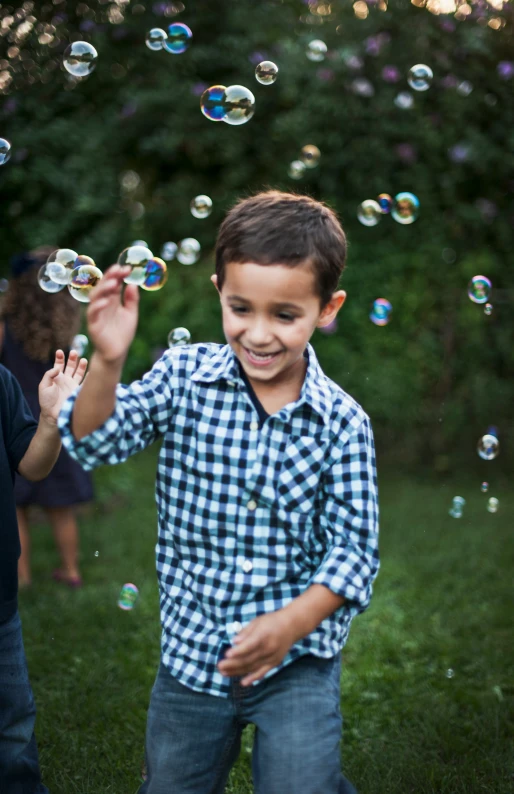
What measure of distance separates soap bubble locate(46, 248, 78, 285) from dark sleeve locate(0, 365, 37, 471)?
0.46m

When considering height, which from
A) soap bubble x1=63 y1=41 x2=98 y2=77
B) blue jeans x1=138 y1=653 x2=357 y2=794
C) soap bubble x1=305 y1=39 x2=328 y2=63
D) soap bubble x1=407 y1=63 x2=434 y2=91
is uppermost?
soap bubble x1=305 y1=39 x2=328 y2=63

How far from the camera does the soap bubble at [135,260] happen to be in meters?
2.04

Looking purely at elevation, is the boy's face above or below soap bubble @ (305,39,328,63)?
below

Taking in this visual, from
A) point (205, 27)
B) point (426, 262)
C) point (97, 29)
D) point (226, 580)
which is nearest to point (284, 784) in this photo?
point (226, 580)

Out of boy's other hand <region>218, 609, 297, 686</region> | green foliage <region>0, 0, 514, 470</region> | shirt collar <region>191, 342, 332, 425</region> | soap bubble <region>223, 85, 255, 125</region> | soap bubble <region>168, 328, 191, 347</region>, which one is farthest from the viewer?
green foliage <region>0, 0, 514, 470</region>

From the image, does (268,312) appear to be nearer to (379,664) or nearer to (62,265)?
(62,265)

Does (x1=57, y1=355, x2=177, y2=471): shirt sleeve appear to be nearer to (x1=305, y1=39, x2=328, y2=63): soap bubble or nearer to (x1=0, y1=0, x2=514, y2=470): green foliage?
(x1=305, y1=39, x2=328, y2=63): soap bubble

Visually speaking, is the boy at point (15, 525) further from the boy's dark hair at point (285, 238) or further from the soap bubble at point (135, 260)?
the boy's dark hair at point (285, 238)

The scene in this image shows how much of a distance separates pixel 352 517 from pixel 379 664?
185 cm

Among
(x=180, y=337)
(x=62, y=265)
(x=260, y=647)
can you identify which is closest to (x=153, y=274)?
(x=62, y=265)

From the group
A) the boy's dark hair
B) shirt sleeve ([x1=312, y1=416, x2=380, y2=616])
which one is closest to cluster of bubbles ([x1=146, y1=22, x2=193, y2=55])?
the boy's dark hair

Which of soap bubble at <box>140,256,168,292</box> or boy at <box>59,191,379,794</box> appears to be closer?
boy at <box>59,191,379,794</box>

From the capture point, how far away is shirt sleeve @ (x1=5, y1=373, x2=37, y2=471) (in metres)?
2.10

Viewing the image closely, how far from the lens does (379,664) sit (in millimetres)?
3383
